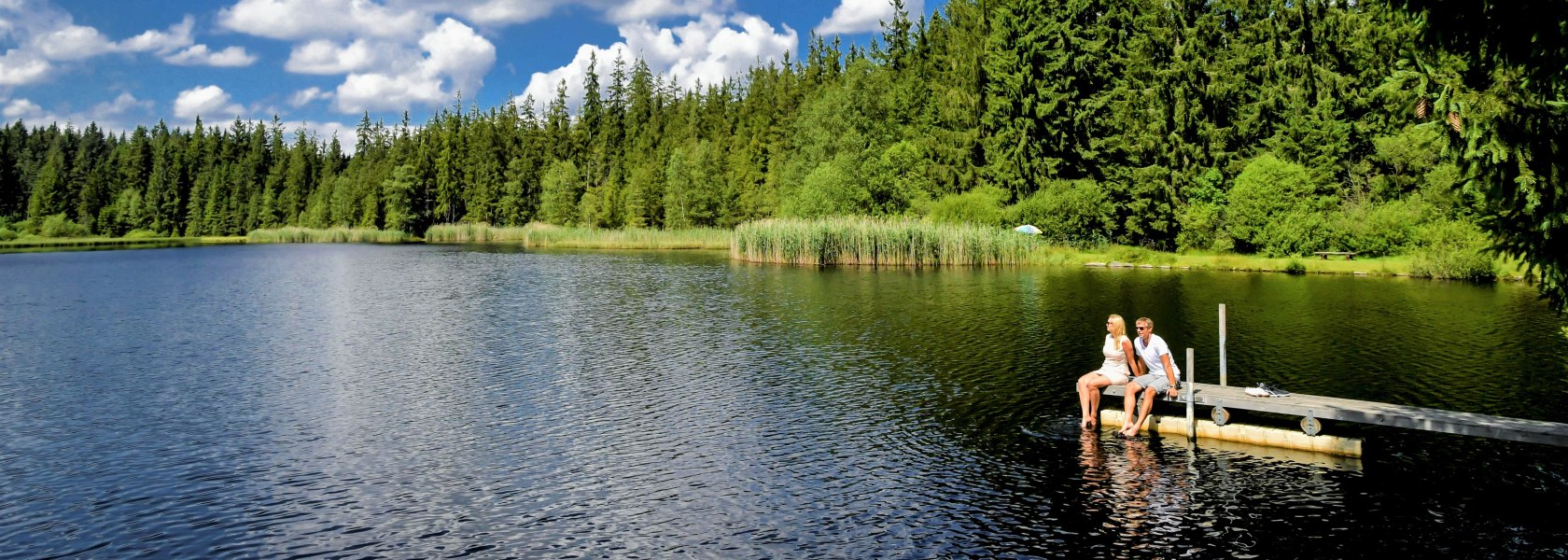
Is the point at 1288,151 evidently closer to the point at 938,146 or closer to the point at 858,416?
the point at 938,146

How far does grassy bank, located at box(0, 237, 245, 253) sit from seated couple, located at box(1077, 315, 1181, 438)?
4186 inches

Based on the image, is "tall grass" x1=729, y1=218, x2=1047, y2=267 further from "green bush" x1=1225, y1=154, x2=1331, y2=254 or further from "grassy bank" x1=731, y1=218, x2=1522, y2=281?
"green bush" x1=1225, y1=154, x2=1331, y2=254

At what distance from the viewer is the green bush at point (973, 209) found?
62.2m

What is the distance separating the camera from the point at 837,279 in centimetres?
4603

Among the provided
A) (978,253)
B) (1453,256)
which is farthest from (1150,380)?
(978,253)

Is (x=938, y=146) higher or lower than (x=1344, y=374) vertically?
higher

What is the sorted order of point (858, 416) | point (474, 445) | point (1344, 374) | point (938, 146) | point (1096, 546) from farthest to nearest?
point (938, 146) → point (1344, 374) → point (858, 416) → point (474, 445) → point (1096, 546)

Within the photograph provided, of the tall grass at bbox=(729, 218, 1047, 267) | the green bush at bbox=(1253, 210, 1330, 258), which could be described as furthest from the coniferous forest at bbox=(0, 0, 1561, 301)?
the tall grass at bbox=(729, 218, 1047, 267)

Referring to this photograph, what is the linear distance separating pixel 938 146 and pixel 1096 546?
220 ft

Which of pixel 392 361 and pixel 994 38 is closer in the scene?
pixel 392 361

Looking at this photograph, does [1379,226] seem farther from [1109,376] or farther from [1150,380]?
[1109,376]

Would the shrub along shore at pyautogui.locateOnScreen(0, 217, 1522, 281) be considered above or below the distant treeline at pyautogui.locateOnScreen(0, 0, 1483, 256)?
below

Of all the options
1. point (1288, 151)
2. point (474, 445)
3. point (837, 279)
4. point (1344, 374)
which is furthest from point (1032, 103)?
point (474, 445)

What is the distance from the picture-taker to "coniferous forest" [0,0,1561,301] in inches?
1980
